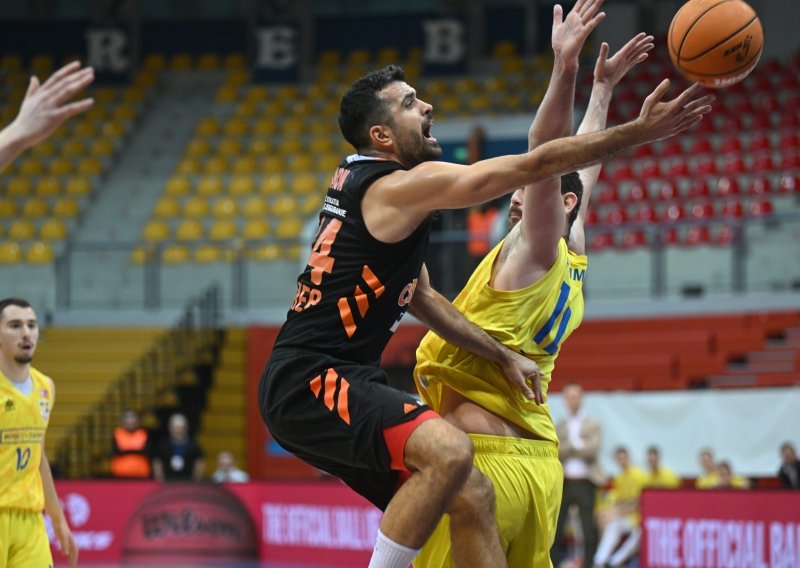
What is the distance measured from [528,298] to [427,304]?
16.6 inches

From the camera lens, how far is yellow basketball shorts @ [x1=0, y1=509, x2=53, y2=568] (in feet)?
22.9

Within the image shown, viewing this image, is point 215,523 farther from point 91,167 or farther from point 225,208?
point 91,167

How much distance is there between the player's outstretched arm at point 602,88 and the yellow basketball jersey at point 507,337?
0.47m

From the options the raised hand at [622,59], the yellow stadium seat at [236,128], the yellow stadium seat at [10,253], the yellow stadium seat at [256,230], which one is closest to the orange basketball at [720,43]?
the raised hand at [622,59]

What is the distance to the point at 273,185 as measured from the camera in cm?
2245

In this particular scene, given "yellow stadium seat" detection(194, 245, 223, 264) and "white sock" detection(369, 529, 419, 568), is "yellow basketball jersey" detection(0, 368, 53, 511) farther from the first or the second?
"yellow stadium seat" detection(194, 245, 223, 264)

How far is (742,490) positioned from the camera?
10.2 m

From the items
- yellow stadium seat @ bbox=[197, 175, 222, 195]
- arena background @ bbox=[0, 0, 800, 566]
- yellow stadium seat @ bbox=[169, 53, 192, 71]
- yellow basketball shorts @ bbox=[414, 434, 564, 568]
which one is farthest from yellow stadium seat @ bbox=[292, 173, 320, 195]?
yellow basketball shorts @ bbox=[414, 434, 564, 568]

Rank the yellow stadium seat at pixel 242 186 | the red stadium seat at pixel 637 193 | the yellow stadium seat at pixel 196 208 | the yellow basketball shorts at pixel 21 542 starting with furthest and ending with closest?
1. the yellow stadium seat at pixel 242 186
2. the yellow stadium seat at pixel 196 208
3. the red stadium seat at pixel 637 193
4. the yellow basketball shorts at pixel 21 542

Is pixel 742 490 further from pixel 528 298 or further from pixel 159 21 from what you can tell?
pixel 159 21

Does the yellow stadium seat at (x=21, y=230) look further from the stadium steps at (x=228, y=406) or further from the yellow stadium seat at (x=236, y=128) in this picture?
the stadium steps at (x=228, y=406)

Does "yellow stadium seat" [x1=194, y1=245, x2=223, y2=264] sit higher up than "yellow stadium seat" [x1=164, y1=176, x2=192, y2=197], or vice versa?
"yellow stadium seat" [x1=164, y1=176, x2=192, y2=197]

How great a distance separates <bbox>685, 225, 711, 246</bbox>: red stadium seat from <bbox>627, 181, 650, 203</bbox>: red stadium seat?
8.97ft

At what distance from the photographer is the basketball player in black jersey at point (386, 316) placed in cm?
439
